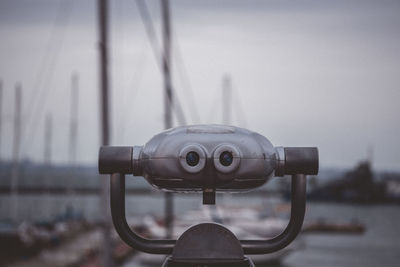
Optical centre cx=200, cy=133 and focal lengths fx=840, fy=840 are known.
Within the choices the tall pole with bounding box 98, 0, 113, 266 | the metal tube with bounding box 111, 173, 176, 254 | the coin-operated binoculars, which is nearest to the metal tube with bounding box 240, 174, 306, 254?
the coin-operated binoculars

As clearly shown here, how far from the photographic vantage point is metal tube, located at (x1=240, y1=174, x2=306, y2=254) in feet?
5.23

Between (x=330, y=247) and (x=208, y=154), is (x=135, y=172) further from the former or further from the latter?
(x=330, y=247)

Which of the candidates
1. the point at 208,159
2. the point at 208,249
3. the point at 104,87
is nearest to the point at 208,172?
the point at 208,159

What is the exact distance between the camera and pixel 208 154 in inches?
57.6

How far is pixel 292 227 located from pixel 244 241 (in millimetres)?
96

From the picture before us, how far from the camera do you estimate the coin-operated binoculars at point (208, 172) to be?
1.47m

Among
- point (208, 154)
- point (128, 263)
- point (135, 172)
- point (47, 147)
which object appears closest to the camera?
point (208, 154)

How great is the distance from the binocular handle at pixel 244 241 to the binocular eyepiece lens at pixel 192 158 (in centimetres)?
20

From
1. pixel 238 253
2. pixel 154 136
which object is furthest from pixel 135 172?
pixel 238 253

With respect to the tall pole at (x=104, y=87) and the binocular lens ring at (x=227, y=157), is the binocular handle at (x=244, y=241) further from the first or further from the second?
the tall pole at (x=104, y=87)

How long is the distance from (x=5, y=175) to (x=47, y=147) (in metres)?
64.3

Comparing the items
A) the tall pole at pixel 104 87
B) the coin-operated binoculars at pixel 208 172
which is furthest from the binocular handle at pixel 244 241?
the tall pole at pixel 104 87

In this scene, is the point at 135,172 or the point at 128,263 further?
the point at 128,263

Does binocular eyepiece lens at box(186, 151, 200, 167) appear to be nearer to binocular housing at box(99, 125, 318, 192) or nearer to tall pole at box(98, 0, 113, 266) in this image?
binocular housing at box(99, 125, 318, 192)
